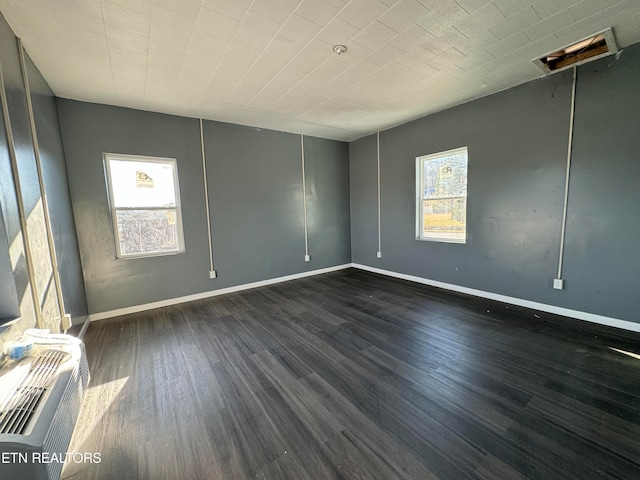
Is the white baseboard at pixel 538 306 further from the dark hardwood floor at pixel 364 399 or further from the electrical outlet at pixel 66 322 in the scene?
the electrical outlet at pixel 66 322

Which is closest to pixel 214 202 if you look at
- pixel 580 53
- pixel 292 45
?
pixel 292 45

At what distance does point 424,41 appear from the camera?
7.38ft

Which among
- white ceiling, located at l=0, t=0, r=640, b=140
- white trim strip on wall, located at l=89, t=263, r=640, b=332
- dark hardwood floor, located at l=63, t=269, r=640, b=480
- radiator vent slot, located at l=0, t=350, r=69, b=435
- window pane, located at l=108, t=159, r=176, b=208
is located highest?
white ceiling, located at l=0, t=0, r=640, b=140

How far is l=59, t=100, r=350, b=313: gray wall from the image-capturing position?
10.6 feet

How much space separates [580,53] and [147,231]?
17.9 feet

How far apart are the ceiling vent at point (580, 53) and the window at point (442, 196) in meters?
1.19

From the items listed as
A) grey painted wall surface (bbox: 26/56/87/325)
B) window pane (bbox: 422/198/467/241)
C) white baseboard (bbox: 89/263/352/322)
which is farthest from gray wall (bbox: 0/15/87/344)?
window pane (bbox: 422/198/467/241)

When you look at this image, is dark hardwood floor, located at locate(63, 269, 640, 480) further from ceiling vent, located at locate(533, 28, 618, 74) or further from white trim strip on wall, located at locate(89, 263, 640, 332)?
ceiling vent, located at locate(533, 28, 618, 74)

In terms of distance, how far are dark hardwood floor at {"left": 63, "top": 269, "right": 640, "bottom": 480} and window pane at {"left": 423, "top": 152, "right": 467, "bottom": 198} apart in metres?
1.87

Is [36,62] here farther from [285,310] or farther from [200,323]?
[285,310]

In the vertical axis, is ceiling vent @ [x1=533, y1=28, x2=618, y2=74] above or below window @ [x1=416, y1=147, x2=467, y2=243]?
above

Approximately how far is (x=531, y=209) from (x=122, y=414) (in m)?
4.49

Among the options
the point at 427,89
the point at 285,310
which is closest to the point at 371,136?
the point at 427,89

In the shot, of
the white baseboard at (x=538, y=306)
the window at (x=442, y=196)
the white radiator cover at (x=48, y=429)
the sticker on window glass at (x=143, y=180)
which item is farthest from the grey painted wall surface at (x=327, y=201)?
the white radiator cover at (x=48, y=429)
